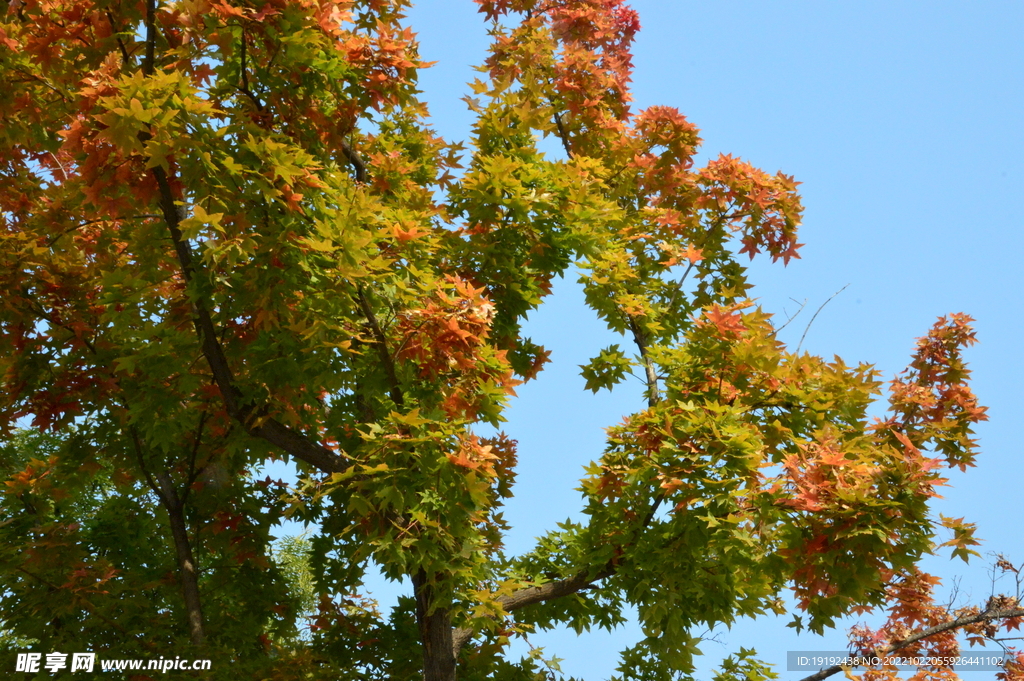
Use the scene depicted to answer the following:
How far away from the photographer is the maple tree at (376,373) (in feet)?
20.5

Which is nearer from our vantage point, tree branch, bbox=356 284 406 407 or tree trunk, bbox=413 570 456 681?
tree branch, bbox=356 284 406 407

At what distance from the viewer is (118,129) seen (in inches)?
232

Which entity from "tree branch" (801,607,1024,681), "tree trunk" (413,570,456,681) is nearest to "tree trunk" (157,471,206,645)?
"tree trunk" (413,570,456,681)

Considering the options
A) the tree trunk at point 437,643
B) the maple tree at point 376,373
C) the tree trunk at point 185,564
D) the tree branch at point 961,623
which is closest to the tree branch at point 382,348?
the maple tree at point 376,373

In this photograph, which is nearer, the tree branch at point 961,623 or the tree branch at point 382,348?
the tree branch at point 382,348

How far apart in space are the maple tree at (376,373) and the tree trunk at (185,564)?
29mm

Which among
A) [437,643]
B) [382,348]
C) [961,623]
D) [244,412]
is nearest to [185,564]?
[244,412]

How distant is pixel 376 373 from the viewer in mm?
6902

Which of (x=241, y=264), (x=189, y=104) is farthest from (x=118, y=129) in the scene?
(x=241, y=264)

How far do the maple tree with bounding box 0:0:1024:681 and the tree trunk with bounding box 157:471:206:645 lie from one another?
0.09ft

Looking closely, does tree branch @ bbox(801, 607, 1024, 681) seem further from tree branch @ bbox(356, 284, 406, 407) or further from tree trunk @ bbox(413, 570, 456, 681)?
tree branch @ bbox(356, 284, 406, 407)

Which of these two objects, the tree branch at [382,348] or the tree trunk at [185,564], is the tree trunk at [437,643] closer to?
the tree branch at [382,348]

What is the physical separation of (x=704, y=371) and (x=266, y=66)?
455cm

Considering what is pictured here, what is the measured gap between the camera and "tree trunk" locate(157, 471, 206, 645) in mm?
8594
